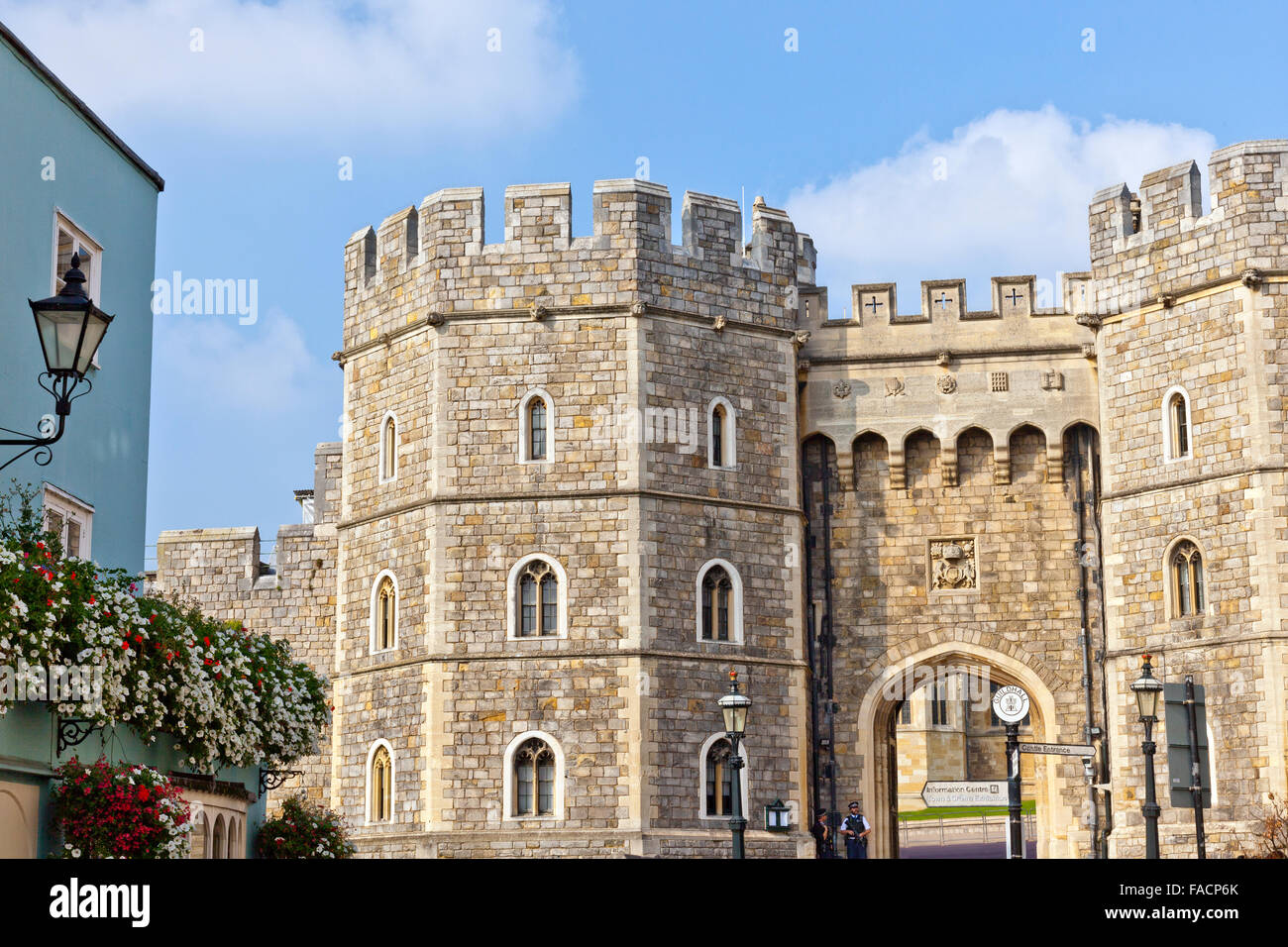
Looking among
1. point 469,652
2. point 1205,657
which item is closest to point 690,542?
point 469,652

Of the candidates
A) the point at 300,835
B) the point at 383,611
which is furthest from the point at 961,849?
the point at 300,835

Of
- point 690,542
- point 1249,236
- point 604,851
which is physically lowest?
point 604,851

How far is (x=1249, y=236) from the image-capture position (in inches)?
1027

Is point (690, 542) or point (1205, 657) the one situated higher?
point (690, 542)

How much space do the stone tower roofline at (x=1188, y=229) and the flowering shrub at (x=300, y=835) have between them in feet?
49.7

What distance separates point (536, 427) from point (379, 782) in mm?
5545

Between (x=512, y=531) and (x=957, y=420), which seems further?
(x=957, y=420)

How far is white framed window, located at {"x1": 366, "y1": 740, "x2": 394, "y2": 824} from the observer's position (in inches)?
1055

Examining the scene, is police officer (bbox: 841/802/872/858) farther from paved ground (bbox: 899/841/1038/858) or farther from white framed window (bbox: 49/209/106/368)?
white framed window (bbox: 49/209/106/368)

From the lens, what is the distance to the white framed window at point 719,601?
26719 mm
